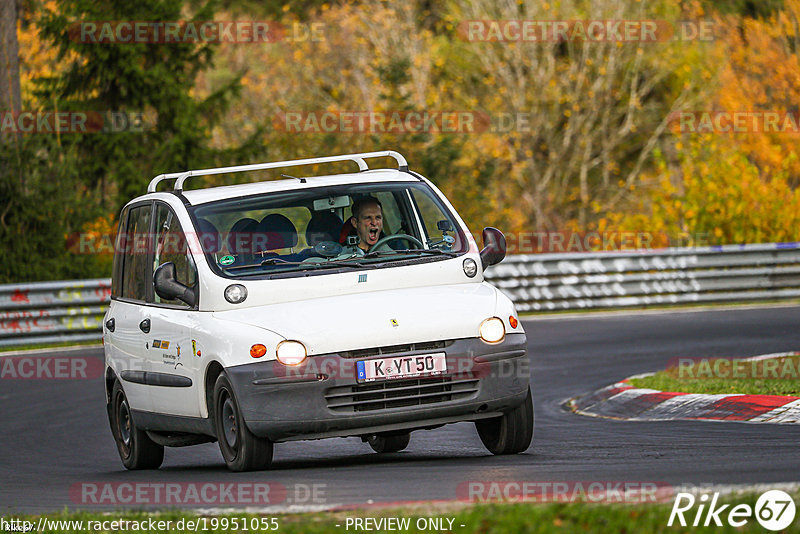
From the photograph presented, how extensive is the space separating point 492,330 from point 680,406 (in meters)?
3.45

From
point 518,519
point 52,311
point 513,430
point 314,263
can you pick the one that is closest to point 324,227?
point 314,263

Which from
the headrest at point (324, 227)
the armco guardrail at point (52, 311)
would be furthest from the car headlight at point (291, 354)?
the armco guardrail at point (52, 311)

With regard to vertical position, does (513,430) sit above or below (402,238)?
below

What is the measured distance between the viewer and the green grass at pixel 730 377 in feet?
39.1

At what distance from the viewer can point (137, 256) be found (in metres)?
10.6

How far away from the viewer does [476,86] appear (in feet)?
141

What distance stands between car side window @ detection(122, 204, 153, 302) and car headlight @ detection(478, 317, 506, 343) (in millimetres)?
2727

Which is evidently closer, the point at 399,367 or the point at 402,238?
the point at 399,367

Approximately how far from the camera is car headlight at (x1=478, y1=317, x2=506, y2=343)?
8766 millimetres

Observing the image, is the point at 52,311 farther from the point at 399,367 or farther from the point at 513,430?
the point at 399,367

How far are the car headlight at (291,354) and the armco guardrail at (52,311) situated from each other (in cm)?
1433

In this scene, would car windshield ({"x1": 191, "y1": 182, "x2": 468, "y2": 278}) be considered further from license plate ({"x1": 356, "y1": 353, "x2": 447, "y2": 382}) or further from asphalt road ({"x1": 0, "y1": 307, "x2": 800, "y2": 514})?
asphalt road ({"x1": 0, "y1": 307, "x2": 800, "y2": 514})

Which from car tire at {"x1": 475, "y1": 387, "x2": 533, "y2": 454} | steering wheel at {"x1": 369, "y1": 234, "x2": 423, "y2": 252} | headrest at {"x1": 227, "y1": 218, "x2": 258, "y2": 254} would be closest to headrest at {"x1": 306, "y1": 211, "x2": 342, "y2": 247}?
steering wheel at {"x1": 369, "y1": 234, "x2": 423, "y2": 252}

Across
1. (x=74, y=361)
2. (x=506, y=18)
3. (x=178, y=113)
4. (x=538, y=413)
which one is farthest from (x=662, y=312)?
(x=506, y=18)
